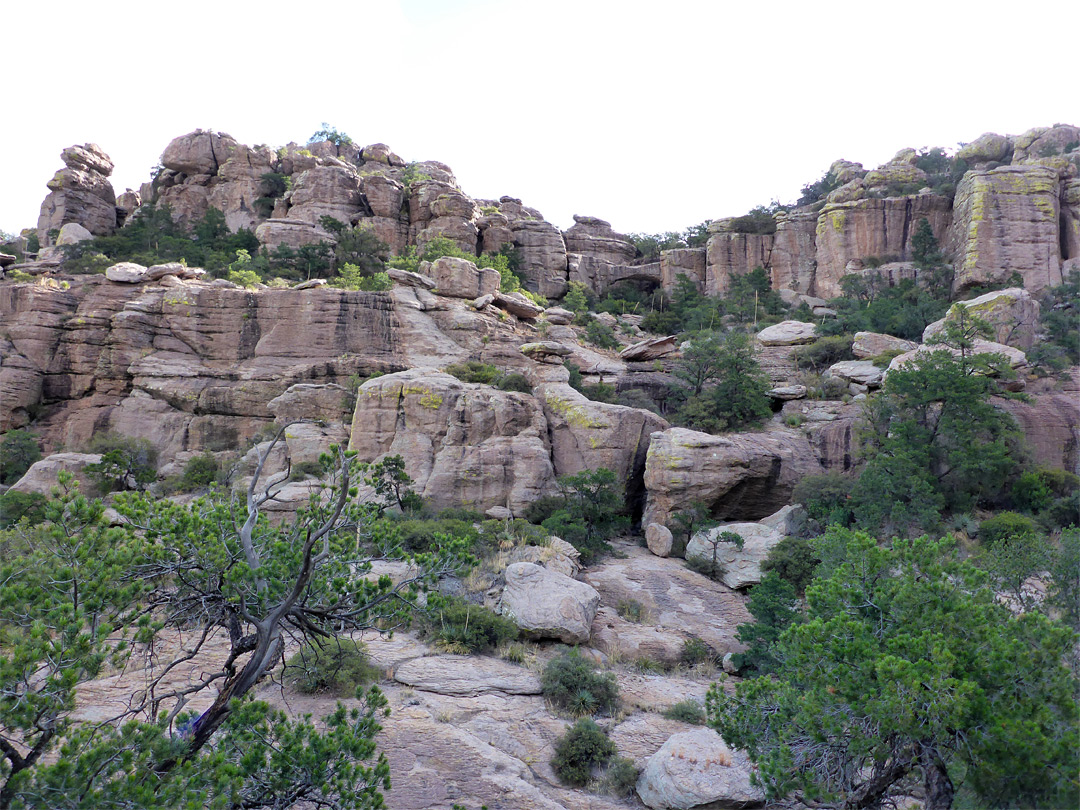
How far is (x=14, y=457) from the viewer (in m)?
25.6

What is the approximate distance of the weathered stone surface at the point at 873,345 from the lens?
2781 cm

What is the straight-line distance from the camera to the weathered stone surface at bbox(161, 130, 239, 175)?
45594 millimetres

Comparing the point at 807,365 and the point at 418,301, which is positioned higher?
the point at 418,301

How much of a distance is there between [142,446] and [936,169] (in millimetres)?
57155

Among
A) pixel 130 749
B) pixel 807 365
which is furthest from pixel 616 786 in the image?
pixel 807 365

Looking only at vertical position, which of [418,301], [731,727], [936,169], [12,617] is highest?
[936,169]

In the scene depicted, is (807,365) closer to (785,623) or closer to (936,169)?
(785,623)

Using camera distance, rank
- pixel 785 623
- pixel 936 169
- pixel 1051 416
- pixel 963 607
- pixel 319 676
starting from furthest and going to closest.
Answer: pixel 936 169
pixel 1051 416
pixel 785 623
pixel 319 676
pixel 963 607

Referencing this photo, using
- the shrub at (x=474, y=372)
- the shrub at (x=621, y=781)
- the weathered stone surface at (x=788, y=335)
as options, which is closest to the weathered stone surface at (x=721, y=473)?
the shrub at (x=474, y=372)

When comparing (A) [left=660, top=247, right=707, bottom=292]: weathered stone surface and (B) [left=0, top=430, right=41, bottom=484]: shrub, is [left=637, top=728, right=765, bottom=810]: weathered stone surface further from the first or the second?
(A) [left=660, top=247, right=707, bottom=292]: weathered stone surface

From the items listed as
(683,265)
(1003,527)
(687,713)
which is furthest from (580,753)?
(683,265)

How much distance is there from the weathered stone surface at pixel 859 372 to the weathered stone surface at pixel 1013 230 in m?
15.3

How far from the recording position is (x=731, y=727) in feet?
22.2

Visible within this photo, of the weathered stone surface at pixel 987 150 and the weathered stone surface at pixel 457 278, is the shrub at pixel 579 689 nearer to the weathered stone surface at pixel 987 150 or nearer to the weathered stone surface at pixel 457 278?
the weathered stone surface at pixel 457 278
